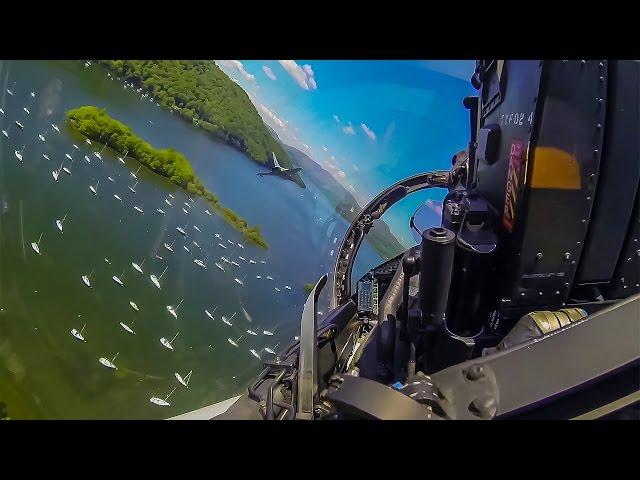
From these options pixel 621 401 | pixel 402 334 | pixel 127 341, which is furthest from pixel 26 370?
pixel 621 401

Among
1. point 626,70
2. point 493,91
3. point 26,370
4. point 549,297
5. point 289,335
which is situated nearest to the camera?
point 626,70

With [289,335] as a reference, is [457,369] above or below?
below

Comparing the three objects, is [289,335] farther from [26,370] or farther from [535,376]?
[535,376]

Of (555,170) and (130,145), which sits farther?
(130,145)

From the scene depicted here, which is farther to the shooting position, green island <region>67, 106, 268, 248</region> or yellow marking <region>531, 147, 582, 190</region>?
green island <region>67, 106, 268, 248</region>

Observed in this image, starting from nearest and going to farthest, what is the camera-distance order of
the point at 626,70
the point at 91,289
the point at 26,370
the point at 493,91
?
the point at 626,70, the point at 493,91, the point at 26,370, the point at 91,289

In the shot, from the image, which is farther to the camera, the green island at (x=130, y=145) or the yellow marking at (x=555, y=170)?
the green island at (x=130, y=145)

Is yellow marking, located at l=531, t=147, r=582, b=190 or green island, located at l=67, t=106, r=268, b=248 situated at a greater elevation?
green island, located at l=67, t=106, r=268, b=248

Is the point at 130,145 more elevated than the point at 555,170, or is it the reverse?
the point at 130,145
